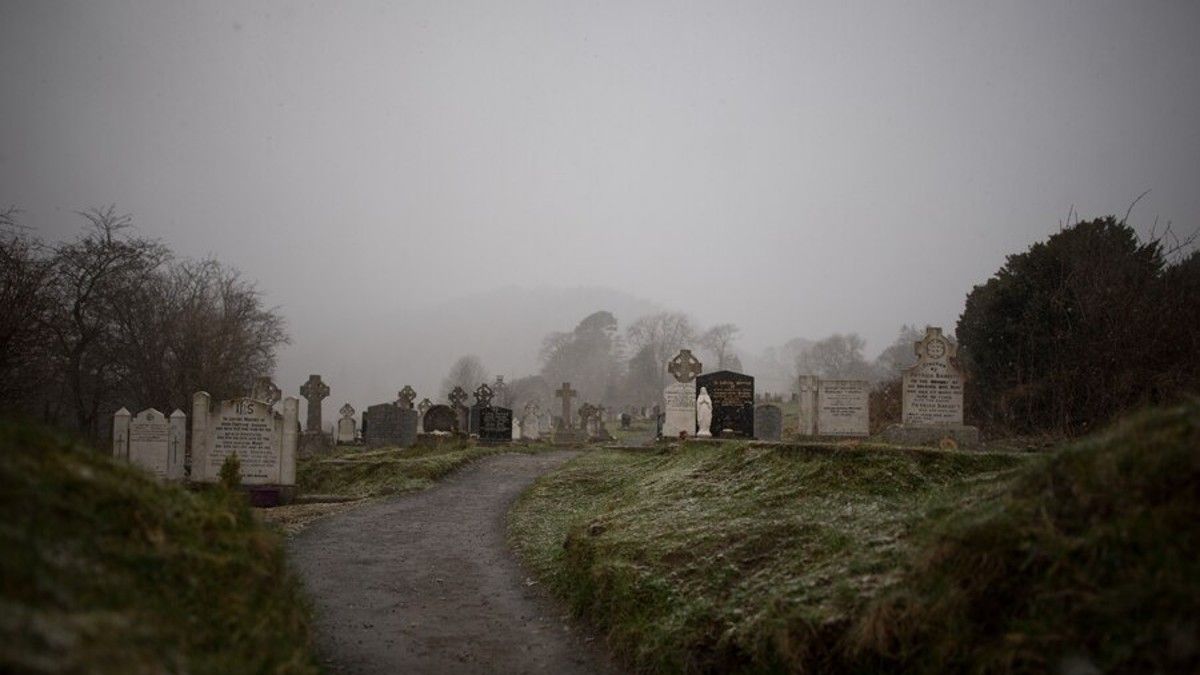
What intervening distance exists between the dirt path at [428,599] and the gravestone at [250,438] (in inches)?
115

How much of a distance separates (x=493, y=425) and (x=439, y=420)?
2.31m

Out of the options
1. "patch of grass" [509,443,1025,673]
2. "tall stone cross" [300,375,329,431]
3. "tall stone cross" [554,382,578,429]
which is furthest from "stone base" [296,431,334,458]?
"patch of grass" [509,443,1025,673]

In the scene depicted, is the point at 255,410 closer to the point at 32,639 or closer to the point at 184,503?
the point at 184,503

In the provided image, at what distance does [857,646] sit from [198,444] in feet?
50.2

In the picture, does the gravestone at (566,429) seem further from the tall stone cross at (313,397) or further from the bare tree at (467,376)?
the bare tree at (467,376)

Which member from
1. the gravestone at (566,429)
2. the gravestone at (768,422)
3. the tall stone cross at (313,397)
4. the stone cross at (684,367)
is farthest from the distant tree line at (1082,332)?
the tall stone cross at (313,397)

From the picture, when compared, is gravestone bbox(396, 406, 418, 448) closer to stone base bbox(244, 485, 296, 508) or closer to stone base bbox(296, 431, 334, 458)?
stone base bbox(296, 431, 334, 458)

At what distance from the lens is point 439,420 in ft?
95.9

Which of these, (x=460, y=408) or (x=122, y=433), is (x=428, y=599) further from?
(x=460, y=408)

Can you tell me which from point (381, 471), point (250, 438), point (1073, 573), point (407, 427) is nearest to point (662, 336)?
point (407, 427)

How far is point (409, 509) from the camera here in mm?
14992

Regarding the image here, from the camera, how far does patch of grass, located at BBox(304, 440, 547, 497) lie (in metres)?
18.0

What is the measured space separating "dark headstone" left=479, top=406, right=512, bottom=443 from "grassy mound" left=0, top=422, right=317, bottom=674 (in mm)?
24606

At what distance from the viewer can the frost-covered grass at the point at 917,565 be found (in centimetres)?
369
